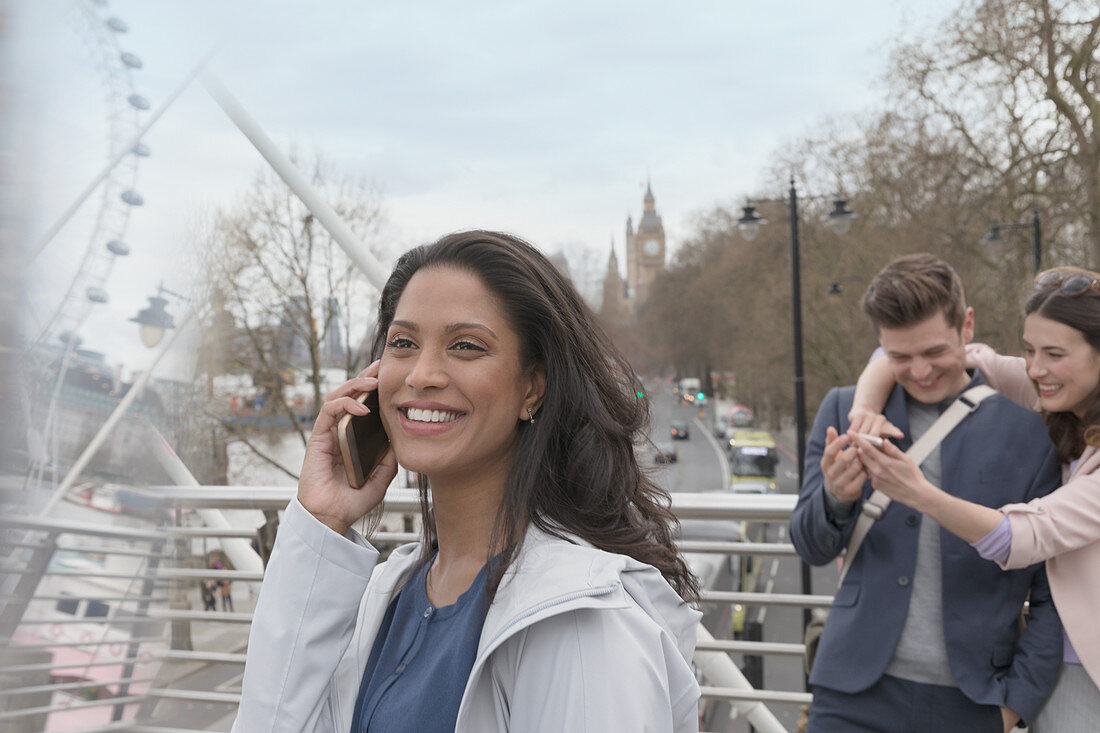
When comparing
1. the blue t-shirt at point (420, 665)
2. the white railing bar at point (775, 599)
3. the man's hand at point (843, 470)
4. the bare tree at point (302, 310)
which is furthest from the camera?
the bare tree at point (302, 310)

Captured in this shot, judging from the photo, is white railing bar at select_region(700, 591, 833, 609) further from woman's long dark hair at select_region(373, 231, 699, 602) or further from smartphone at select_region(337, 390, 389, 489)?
smartphone at select_region(337, 390, 389, 489)

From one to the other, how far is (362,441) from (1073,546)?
151 centimetres

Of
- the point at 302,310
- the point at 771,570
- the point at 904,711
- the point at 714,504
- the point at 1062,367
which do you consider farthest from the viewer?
the point at 771,570

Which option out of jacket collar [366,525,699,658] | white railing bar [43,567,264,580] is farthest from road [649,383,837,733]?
white railing bar [43,567,264,580]

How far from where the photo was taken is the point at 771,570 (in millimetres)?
23031

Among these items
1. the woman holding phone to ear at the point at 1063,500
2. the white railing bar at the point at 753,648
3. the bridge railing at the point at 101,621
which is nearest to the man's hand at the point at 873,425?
the woman holding phone to ear at the point at 1063,500

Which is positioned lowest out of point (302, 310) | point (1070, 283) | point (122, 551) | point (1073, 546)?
point (1073, 546)

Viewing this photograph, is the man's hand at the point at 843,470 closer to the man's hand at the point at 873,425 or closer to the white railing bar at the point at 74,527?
the man's hand at the point at 873,425

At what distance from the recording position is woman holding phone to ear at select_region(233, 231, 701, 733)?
1267mm

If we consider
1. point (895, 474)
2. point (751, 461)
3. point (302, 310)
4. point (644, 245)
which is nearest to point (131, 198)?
point (895, 474)

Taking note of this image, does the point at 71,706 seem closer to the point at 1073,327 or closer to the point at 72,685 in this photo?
the point at 72,685

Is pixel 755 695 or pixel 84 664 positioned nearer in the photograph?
pixel 84 664

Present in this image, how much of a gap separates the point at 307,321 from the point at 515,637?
46.6 feet

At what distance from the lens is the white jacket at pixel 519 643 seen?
1.19 meters
